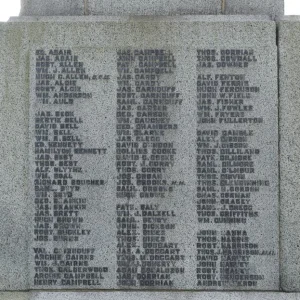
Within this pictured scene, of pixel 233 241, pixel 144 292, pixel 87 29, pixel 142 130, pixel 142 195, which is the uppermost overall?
pixel 87 29

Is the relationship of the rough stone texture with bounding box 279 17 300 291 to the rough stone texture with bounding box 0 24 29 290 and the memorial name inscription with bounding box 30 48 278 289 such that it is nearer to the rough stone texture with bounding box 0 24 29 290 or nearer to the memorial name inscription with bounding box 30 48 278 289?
the memorial name inscription with bounding box 30 48 278 289

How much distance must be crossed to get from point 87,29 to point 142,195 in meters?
1.59

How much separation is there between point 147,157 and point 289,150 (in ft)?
4.18

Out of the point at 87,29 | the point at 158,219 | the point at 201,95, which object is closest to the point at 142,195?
the point at 158,219

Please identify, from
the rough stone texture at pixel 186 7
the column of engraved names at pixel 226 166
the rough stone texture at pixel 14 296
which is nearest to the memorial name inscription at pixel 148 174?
the column of engraved names at pixel 226 166

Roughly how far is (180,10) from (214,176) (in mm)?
1583

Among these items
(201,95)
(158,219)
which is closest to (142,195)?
(158,219)

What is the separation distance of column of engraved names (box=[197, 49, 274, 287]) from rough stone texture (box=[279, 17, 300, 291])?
0.19m

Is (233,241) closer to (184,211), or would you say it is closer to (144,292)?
(184,211)

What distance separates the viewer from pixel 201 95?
598cm

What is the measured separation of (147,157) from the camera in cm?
598

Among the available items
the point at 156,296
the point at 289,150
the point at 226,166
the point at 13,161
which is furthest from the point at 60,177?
the point at 289,150

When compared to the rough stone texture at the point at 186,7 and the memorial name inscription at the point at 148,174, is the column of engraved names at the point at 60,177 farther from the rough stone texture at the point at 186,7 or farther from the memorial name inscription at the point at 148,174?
the rough stone texture at the point at 186,7

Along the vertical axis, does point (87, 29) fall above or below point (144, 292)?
above
